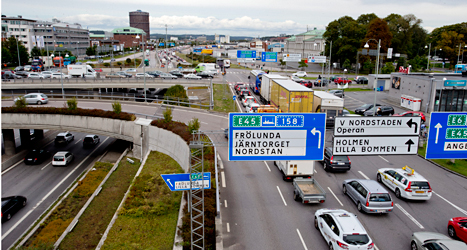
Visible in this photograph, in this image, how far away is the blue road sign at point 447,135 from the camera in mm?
14922

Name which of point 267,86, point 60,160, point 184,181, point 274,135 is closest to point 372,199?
point 274,135

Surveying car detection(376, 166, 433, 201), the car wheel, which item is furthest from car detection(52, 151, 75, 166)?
the car wheel

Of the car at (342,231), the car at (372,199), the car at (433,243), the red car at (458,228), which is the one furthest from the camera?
the car at (372,199)

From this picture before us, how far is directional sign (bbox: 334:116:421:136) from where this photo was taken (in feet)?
47.6

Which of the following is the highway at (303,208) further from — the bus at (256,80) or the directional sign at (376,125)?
the bus at (256,80)

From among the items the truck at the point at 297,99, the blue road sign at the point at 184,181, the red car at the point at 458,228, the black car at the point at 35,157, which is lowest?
the black car at the point at 35,157

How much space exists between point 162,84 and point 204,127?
26.3m

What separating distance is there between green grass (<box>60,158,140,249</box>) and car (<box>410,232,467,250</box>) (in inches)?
595

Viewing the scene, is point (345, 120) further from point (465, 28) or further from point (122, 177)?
point (465, 28)

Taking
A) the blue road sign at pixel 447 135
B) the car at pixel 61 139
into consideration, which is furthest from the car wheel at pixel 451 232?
the car at pixel 61 139

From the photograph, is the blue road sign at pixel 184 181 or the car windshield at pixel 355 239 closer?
the blue road sign at pixel 184 181

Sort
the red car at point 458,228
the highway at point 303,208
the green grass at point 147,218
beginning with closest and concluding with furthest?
the green grass at point 147,218
the red car at point 458,228
the highway at point 303,208

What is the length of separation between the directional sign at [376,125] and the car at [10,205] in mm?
21746

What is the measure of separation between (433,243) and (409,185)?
6.51 metres
